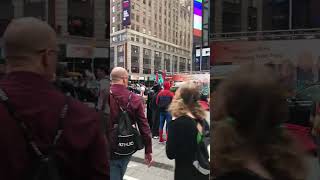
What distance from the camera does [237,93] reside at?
167cm

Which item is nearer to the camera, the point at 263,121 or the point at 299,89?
the point at 263,121

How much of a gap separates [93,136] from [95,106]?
100 cm

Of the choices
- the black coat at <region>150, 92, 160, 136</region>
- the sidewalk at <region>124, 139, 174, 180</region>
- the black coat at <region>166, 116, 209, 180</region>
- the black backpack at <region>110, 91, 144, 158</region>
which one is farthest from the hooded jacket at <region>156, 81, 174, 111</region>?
the black coat at <region>166, 116, 209, 180</region>

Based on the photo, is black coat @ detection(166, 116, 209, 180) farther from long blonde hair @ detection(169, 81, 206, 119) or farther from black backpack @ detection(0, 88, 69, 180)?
black backpack @ detection(0, 88, 69, 180)

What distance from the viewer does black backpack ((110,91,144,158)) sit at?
448cm

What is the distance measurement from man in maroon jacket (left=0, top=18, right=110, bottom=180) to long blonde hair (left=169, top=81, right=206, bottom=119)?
2507 millimetres

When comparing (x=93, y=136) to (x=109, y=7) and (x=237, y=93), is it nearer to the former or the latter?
(x=237, y=93)

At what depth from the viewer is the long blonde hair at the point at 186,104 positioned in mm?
4305

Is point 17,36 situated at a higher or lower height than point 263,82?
higher

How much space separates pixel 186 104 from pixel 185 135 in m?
0.38

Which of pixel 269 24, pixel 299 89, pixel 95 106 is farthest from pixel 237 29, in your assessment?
pixel 95 106

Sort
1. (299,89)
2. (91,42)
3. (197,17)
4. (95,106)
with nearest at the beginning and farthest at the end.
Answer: (95,106) → (91,42) → (299,89) → (197,17)

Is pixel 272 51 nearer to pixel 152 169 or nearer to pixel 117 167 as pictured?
pixel 117 167

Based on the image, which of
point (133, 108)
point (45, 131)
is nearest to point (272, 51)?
point (133, 108)
